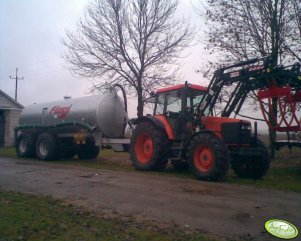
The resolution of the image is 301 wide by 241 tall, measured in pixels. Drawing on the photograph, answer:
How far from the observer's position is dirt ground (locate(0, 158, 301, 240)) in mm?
7132

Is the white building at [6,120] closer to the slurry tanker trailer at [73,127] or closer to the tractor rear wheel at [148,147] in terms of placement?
the slurry tanker trailer at [73,127]

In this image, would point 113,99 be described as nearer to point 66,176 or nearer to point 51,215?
point 66,176

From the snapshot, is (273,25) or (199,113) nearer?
(199,113)

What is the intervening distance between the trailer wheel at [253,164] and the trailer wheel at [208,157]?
1.49 m

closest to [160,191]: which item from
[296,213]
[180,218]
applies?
[180,218]

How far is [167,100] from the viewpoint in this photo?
14188mm

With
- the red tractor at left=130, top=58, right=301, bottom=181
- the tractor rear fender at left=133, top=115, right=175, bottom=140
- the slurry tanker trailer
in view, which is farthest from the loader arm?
the slurry tanker trailer

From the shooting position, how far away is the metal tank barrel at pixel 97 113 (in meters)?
17.3

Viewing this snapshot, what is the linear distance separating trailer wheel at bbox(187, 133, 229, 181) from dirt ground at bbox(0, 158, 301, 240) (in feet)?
1.19

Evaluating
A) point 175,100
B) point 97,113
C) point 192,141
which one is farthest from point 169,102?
point 97,113

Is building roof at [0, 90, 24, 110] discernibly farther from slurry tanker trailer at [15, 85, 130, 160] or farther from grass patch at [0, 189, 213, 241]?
grass patch at [0, 189, 213, 241]

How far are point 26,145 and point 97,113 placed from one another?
5.17 m

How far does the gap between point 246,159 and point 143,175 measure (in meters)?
3.20

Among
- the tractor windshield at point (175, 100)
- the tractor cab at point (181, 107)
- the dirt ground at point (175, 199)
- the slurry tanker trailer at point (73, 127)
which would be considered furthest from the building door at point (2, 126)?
the tractor cab at point (181, 107)
